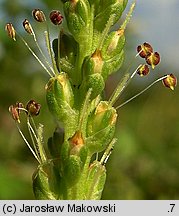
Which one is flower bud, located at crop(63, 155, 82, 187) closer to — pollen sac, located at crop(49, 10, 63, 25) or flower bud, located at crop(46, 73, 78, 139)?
flower bud, located at crop(46, 73, 78, 139)

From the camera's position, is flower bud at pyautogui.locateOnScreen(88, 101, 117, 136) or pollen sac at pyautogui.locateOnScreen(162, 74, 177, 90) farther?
pollen sac at pyautogui.locateOnScreen(162, 74, 177, 90)

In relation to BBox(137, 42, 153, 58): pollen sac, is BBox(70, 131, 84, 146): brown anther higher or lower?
lower

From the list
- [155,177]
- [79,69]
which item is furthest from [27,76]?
[79,69]

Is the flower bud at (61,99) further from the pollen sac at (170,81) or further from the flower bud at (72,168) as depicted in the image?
the pollen sac at (170,81)

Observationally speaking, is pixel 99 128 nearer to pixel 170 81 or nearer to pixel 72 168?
pixel 72 168

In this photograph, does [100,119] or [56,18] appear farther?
[56,18]

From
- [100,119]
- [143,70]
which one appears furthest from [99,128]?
[143,70]

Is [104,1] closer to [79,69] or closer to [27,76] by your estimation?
[79,69]

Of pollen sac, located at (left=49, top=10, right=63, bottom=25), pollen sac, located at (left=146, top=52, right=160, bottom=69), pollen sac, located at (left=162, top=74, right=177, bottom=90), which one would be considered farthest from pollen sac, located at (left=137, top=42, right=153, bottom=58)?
pollen sac, located at (left=49, top=10, right=63, bottom=25)

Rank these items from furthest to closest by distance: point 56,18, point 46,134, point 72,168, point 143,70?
1. point 46,134
2. point 143,70
3. point 56,18
4. point 72,168

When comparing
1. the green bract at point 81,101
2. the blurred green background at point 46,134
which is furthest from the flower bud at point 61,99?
the blurred green background at point 46,134

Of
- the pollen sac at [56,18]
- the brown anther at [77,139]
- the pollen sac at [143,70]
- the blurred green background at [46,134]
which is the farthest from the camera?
the blurred green background at [46,134]
